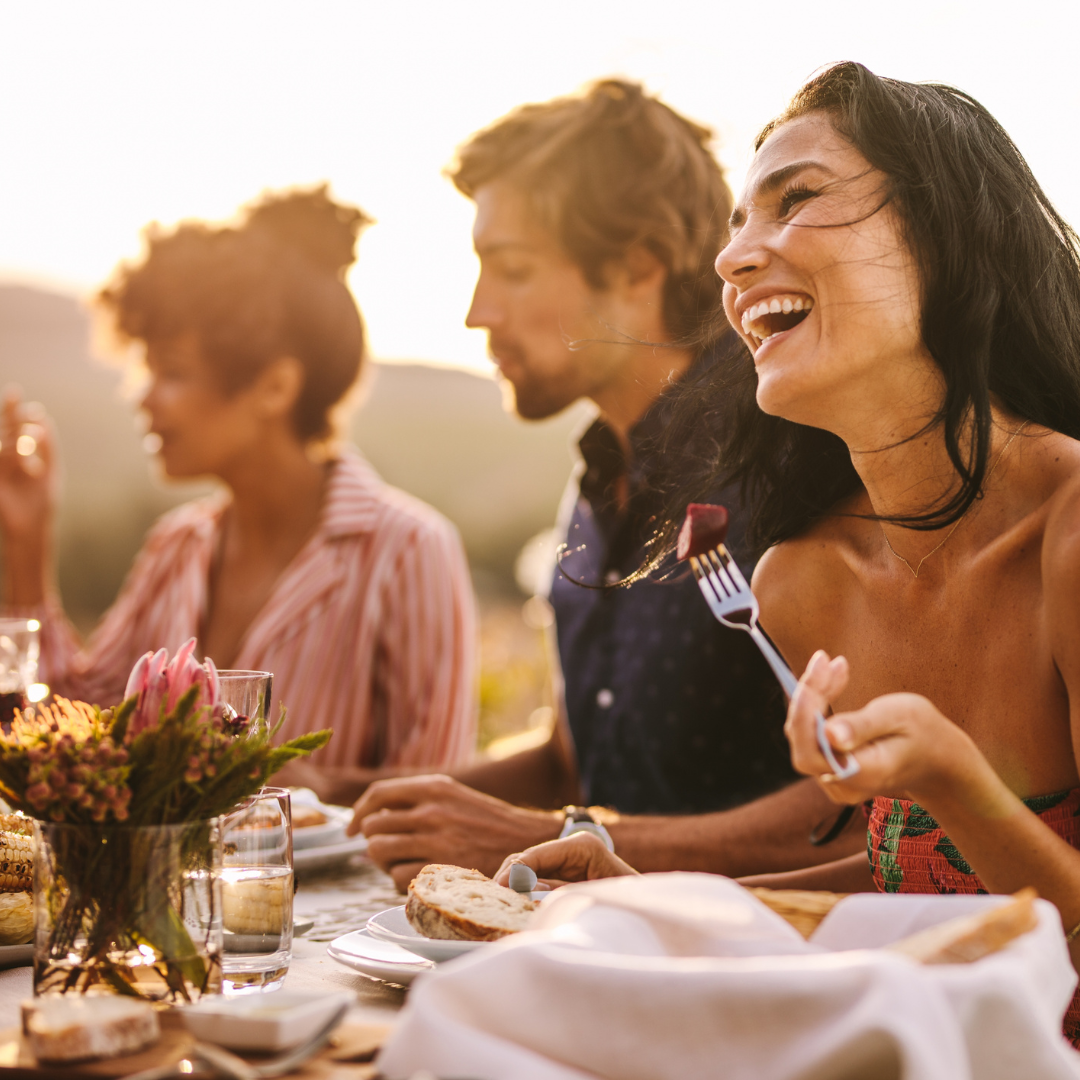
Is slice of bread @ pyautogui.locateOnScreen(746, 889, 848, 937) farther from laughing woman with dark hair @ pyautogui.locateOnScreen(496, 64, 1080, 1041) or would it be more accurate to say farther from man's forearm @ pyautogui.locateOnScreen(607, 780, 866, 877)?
man's forearm @ pyautogui.locateOnScreen(607, 780, 866, 877)

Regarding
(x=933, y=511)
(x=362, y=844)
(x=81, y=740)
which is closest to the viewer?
(x=81, y=740)

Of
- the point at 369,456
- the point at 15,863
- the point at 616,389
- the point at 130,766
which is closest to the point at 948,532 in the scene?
the point at 130,766

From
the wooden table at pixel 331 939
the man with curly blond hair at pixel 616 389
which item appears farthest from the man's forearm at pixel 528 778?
the wooden table at pixel 331 939

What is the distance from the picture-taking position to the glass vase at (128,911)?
2.91 ft

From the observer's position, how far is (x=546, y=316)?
2.51m

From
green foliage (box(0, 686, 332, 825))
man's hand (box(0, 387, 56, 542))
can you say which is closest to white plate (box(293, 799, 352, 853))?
green foliage (box(0, 686, 332, 825))

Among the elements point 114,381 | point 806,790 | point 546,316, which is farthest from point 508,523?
point 806,790

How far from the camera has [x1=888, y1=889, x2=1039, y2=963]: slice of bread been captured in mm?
715

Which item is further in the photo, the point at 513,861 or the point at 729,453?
the point at 729,453

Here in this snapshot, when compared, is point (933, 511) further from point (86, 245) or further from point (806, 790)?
point (86, 245)

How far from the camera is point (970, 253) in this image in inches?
51.7

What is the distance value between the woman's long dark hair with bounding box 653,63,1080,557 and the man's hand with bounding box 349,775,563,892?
2.22ft

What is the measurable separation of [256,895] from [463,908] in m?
0.19

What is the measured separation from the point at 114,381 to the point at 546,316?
32.2ft
